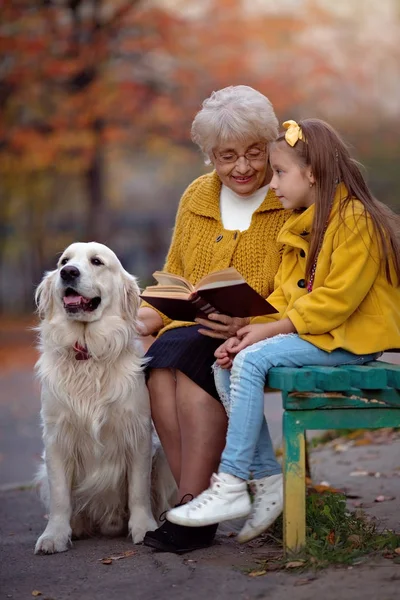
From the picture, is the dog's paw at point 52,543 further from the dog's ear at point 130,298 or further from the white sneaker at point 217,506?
the dog's ear at point 130,298

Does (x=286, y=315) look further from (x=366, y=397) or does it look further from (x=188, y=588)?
(x=188, y=588)

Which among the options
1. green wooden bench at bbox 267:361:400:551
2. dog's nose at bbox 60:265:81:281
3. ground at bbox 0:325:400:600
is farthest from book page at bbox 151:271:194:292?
ground at bbox 0:325:400:600

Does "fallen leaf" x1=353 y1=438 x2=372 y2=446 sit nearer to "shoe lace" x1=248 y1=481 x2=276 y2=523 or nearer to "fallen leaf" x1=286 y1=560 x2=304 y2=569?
"shoe lace" x1=248 y1=481 x2=276 y2=523

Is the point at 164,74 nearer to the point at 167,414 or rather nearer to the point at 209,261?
the point at 209,261

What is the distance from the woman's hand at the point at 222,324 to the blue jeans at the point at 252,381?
0.28 m

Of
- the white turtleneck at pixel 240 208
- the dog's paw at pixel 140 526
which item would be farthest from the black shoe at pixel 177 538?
the white turtleneck at pixel 240 208

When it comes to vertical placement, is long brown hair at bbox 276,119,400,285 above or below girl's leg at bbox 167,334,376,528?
above

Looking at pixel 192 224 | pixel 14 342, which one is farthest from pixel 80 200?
pixel 192 224

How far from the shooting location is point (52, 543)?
3857 mm

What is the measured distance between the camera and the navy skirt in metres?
3.82

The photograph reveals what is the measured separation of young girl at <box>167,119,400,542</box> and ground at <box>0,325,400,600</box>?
0.63ft

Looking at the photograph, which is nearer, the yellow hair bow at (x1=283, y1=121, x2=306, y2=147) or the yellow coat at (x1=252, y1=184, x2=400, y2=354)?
the yellow coat at (x1=252, y1=184, x2=400, y2=354)

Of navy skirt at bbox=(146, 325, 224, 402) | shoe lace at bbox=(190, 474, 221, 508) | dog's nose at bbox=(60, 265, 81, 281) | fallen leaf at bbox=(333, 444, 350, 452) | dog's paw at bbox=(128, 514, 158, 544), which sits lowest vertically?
fallen leaf at bbox=(333, 444, 350, 452)

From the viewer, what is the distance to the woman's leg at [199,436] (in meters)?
3.79
